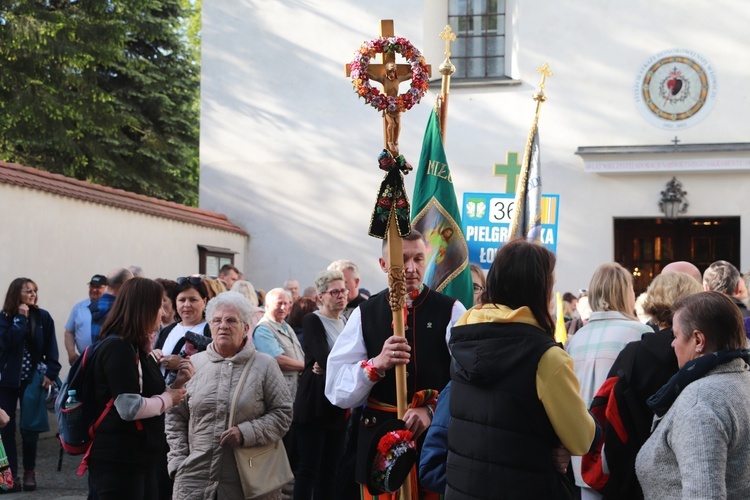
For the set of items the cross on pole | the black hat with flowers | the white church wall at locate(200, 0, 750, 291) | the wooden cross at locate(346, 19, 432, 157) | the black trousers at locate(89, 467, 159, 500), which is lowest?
the black trousers at locate(89, 467, 159, 500)

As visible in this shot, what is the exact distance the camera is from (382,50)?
5.01 m

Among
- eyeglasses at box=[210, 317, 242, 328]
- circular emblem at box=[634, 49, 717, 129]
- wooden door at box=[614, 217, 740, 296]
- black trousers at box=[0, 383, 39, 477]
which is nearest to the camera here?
eyeglasses at box=[210, 317, 242, 328]

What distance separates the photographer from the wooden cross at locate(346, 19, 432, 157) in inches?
195

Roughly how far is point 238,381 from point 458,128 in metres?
13.2

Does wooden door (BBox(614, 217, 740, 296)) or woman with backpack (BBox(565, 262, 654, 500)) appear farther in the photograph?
wooden door (BBox(614, 217, 740, 296))

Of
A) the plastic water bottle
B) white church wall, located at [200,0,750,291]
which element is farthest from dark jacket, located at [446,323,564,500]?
white church wall, located at [200,0,750,291]

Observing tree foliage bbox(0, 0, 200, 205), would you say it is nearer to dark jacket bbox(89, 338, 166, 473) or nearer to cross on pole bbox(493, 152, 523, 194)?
cross on pole bbox(493, 152, 523, 194)

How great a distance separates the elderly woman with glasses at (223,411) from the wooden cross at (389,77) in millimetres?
1360

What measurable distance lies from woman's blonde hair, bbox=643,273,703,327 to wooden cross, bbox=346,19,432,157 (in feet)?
5.12

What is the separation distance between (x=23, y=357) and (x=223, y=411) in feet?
14.1

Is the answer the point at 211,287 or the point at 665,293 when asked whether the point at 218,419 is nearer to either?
the point at 211,287

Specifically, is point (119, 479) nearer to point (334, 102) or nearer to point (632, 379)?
point (632, 379)

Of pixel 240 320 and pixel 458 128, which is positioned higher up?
pixel 458 128

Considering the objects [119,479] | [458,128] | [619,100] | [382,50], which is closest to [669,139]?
[619,100]
